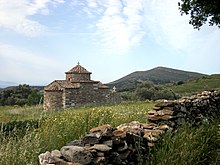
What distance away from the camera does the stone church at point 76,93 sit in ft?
124

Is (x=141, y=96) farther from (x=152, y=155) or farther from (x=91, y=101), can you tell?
(x=152, y=155)

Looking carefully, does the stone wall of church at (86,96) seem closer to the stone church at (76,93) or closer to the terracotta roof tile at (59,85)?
the stone church at (76,93)

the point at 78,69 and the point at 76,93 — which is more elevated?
the point at 78,69

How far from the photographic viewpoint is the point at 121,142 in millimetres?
5918

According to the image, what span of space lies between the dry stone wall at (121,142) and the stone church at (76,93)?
2859 centimetres

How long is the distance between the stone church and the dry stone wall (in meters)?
28.6

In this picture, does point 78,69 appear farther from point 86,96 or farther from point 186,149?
point 186,149

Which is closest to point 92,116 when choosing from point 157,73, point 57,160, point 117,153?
point 117,153

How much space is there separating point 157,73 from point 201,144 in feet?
502

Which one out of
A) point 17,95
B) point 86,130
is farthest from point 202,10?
point 17,95

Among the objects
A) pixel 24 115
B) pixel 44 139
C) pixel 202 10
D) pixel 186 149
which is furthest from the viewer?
pixel 24 115

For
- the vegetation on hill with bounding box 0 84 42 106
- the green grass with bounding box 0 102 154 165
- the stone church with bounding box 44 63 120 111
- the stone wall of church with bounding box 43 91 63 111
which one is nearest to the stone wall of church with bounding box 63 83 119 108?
the stone church with bounding box 44 63 120 111

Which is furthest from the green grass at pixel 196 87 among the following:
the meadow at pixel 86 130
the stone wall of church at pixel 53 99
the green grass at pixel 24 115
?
the meadow at pixel 86 130

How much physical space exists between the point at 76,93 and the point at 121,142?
32618 mm
